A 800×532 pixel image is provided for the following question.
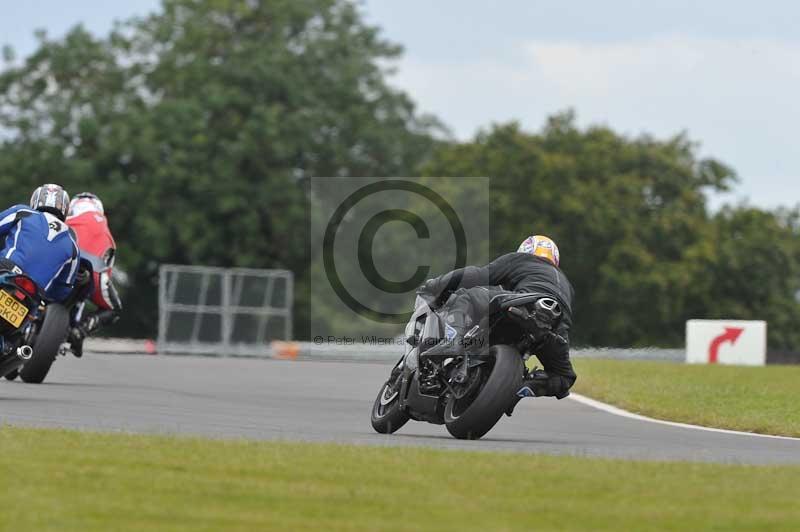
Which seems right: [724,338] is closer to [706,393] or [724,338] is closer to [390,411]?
[706,393]

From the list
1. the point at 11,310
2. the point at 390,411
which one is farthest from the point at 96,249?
the point at 390,411

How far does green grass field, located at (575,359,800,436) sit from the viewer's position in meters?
16.4

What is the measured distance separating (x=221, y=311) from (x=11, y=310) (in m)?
26.7

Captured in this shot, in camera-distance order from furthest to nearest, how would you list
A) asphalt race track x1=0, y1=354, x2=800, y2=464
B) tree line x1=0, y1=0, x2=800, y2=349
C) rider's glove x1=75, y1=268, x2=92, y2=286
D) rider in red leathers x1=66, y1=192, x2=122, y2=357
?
tree line x1=0, y1=0, x2=800, y2=349 → rider in red leathers x1=66, y1=192, x2=122, y2=357 → rider's glove x1=75, y1=268, x2=92, y2=286 → asphalt race track x1=0, y1=354, x2=800, y2=464

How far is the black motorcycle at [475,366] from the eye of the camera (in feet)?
41.3

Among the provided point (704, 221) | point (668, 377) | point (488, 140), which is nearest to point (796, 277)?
point (704, 221)

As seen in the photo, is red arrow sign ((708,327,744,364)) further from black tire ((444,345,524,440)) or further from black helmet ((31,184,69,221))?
black tire ((444,345,524,440))

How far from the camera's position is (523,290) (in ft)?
42.9

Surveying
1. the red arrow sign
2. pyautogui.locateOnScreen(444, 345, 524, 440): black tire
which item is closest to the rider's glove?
pyautogui.locateOnScreen(444, 345, 524, 440): black tire

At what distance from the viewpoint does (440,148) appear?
224ft

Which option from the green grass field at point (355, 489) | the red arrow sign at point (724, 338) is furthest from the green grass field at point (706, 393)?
the red arrow sign at point (724, 338)

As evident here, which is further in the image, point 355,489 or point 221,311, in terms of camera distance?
point 221,311

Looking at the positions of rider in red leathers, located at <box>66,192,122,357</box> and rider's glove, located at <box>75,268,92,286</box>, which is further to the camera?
rider in red leathers, located at <box>66,192,122,357</box>

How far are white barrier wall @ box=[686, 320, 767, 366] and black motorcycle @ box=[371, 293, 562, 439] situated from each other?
24658mm
